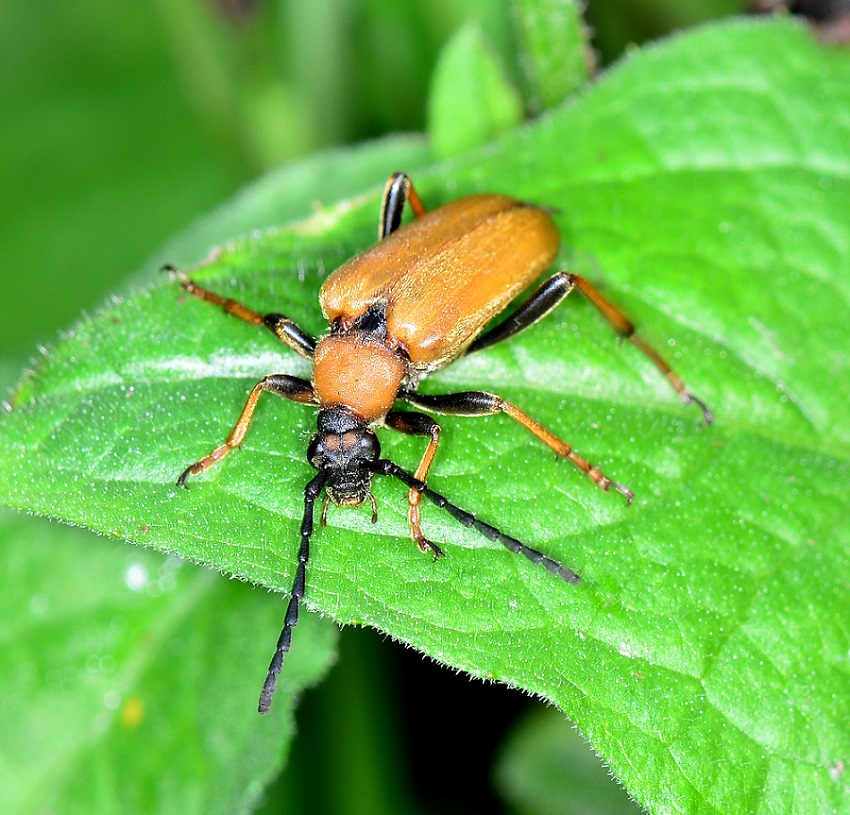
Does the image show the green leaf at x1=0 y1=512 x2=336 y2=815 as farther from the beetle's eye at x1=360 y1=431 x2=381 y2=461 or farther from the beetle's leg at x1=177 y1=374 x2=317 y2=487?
the beetle's leg at x1=177 y1=374 x2=317 y2=487

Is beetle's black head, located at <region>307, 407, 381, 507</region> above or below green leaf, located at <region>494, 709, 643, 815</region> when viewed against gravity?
above

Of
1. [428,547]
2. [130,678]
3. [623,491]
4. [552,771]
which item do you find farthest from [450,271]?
[552,771]

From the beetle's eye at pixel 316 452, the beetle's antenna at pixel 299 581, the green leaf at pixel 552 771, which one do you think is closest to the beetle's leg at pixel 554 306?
the beetle's eye at pixel 316 452

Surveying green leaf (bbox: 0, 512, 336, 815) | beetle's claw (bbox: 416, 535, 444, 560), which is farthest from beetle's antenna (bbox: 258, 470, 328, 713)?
green leaf (bbox: 0, 512, 336, 815)

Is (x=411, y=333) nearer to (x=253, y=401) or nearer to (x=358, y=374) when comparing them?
(x=358, y=374)

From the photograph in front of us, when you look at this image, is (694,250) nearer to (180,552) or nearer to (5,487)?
(180,552)

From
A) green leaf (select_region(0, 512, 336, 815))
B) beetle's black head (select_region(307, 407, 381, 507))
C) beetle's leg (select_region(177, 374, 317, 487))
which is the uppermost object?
beetle's leg (select_region(177, 374, 317, 487))

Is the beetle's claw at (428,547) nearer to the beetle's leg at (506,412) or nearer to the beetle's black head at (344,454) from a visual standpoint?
the beetle's black head at (344,454)

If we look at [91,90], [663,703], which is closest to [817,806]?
[663,703]
